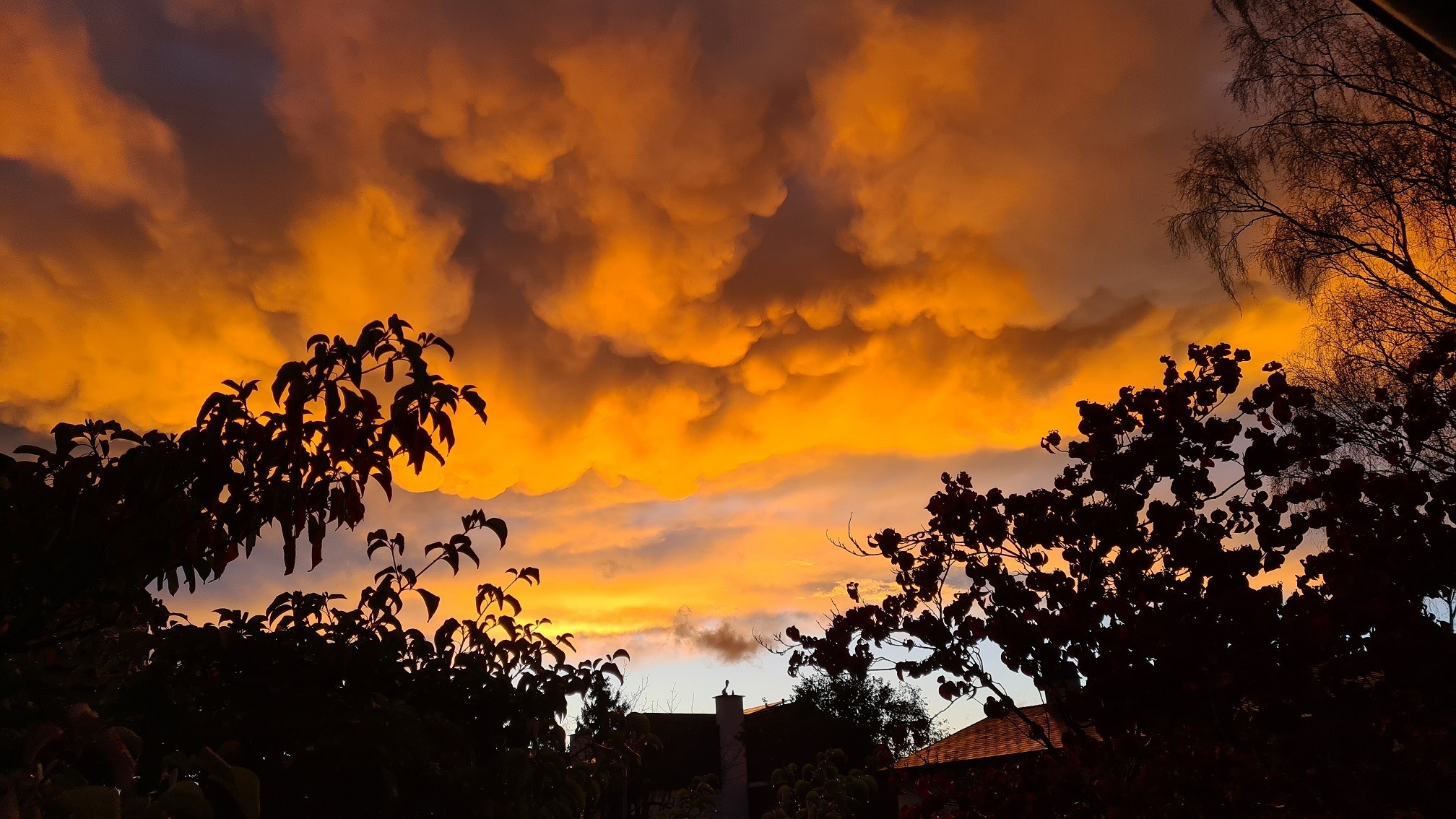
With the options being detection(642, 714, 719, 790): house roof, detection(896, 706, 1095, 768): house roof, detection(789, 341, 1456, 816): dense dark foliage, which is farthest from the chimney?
detection(789, 341, 1456, 816): dense dark foliage

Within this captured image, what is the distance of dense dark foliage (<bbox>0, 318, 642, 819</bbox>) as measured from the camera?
278 centimetres

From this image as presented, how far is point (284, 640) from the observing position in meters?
3.10

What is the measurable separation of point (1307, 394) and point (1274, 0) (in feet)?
28.3

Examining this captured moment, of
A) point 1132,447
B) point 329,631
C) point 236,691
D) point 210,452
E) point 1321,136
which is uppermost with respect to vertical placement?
point 1321,136

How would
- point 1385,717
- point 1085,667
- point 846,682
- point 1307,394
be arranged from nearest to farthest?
1. point 1385,717
2. point 1085,667
3. point 1307,394
4. point 846,682

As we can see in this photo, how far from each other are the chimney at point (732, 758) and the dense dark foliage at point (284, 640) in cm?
3112

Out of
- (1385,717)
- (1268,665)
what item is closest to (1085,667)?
(1268,665)

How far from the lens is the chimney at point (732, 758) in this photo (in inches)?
1294

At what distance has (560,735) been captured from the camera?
10.5 feet

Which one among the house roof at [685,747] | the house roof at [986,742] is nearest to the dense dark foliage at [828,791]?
the house roof at [986,742]

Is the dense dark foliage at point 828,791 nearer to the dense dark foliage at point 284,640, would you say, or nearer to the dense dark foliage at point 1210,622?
the dense dark foliage at point 1210,622

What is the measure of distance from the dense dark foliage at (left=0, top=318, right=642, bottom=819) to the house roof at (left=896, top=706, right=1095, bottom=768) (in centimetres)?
1707

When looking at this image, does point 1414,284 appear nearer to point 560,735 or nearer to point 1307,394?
point 1307,394

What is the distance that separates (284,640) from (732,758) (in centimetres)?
3329
